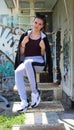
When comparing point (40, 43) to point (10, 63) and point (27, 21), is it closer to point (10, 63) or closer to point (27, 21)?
point (27, 21)

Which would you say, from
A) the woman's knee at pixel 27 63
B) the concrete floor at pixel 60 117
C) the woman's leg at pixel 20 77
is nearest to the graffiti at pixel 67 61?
the concrete floor at pixel 60 117

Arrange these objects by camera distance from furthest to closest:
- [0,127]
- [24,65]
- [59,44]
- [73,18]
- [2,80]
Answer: [2,80], [59,44], [73,18], [0,127], [24,65]

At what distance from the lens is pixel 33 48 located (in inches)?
245

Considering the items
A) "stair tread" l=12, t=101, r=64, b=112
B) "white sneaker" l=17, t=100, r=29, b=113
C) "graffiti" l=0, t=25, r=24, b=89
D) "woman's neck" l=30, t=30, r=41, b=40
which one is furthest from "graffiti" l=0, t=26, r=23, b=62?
"white sneaker" l=17, t=100, r=29, b=113

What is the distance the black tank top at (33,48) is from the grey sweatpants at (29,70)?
0.20 feet

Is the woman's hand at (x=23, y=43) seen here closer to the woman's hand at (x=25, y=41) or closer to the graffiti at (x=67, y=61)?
the woman's hand at (x=25, y=41)

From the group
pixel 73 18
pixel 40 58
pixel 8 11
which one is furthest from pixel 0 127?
pixel 8 11

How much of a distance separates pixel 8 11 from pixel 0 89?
2915 mm

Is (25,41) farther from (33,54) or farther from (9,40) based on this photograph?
(9,40)

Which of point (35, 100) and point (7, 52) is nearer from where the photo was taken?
point (35, 100)

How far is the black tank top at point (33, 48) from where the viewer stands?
6220 mm

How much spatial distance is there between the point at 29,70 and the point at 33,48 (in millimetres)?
344

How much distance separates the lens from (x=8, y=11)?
51.1ft

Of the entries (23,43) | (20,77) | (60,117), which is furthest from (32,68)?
(60,117)
